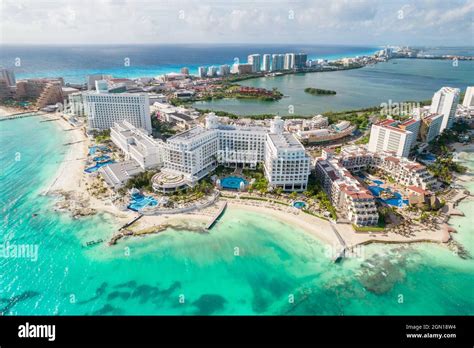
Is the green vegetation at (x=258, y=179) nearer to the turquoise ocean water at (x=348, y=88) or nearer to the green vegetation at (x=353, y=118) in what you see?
the green vegetation at (x=353, y=118)

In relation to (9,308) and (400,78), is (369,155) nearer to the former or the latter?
(9,308)

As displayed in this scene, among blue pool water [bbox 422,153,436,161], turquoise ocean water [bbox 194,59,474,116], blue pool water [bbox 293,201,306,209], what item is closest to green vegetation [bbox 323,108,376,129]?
turquoise ocean water [bbox 194,59,474,116]

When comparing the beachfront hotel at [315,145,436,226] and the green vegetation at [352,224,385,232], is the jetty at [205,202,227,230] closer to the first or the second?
the beachfront hotel at [315,145,436,226]

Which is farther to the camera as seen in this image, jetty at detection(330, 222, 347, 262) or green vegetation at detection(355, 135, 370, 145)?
green vegetation at detection(355, 135, 370, 145)

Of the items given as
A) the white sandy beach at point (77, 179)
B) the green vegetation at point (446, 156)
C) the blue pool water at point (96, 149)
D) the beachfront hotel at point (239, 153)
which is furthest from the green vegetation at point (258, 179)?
the blue pool water at point (96, 149)

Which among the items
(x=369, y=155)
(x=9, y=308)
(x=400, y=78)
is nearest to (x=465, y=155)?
(x=369, y=155)

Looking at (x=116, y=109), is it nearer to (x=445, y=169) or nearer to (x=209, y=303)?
(x=209, y=303)
